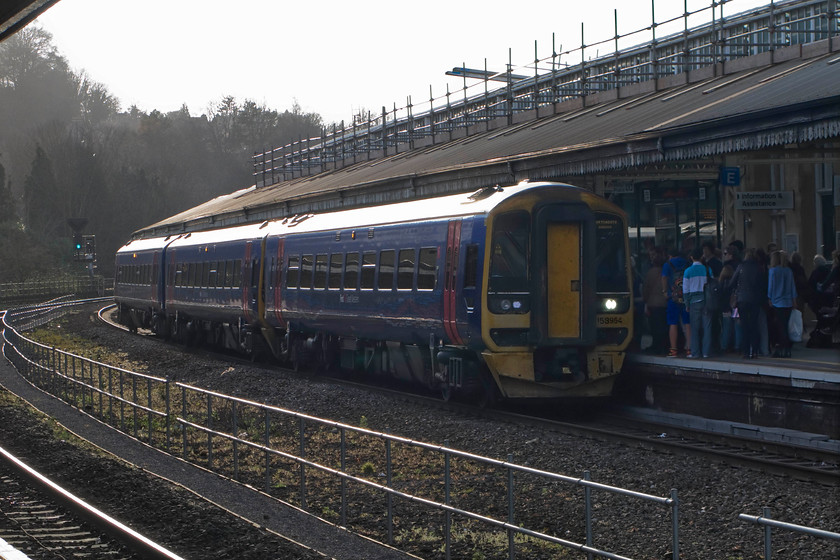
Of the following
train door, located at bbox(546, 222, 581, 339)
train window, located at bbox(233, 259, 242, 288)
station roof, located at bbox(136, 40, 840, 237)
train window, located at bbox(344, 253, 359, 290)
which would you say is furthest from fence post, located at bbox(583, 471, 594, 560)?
train window, located at bbox(233, 259, 242, 288)

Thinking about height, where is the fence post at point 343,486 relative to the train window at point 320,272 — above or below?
below

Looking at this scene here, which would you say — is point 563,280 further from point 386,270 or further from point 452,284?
point 386,270

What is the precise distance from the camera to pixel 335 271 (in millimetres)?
19984

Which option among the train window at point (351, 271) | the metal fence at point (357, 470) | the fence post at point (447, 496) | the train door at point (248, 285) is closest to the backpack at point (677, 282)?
the train window at point (351, 271)

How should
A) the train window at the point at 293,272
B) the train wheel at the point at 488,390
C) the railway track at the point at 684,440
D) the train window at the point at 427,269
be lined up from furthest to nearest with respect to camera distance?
the train window at the point at 293,272
the train window at the point at 427,269
the train wheel at the point at 488,390
the railway track at the point at 684,440

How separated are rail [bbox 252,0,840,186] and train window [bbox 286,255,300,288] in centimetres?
922

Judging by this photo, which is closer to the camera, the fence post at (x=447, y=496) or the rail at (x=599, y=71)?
the fence post at (x=447, y=496)

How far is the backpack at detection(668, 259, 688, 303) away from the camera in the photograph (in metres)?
15.8

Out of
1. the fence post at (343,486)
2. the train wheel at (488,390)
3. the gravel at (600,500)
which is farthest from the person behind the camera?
the train wheel at (488,390)

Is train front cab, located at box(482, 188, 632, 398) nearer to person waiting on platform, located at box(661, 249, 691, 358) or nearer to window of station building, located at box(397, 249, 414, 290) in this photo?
person waiting on platform, located at box(661, 249, 691, 358)

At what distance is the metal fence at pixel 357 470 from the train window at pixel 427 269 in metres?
3.28

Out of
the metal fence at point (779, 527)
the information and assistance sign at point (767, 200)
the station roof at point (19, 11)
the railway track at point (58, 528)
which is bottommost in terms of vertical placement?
the railway track at point (58, 528)

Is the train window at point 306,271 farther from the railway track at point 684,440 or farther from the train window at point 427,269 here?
the railway track at point 684,440

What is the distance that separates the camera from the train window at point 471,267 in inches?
595
